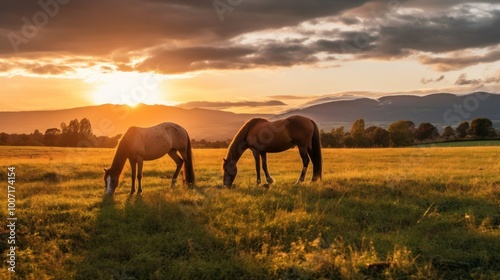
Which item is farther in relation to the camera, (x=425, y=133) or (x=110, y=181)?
(x=425, y=133)

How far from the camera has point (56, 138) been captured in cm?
7181

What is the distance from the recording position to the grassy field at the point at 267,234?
7.66 m

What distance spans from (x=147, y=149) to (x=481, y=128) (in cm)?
7413

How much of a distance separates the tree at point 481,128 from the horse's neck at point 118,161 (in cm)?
7398

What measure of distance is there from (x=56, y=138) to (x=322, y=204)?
2713 inches

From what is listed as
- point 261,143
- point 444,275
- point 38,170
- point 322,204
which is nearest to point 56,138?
point 38,170

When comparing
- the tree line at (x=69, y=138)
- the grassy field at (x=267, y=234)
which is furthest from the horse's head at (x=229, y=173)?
the tree line at (x=69, y=138)

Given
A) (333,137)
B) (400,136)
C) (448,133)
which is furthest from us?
(448,133)

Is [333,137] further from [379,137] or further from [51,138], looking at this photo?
[51,138]

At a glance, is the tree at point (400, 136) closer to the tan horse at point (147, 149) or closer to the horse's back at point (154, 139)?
the tan horse at point (147, 149)

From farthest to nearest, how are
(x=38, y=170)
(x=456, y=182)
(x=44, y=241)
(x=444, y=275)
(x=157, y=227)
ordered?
(x=38, y=170), (x=456, y=182), (x=157, y=227), (x=44, y=241), (x=444, y=275)

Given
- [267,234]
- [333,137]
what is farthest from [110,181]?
[333,137]

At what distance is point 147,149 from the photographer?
1605 centimetres

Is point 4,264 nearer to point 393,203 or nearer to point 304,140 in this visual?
point 393,203
